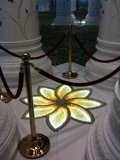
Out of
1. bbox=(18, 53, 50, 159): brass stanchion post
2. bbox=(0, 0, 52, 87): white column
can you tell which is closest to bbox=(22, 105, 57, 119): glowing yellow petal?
bbox=(18, 53, 50, 159): brass stanchion post

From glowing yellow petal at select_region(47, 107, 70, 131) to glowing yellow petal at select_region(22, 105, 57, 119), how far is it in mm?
97

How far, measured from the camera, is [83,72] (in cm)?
442

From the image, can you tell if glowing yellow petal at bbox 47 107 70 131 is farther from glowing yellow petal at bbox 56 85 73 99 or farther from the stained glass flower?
glowing yellow petal at bbox 56 85 73 99

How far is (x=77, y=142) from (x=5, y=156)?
0.87 metres

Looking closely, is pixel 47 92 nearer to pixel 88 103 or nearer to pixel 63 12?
pixel 88 103

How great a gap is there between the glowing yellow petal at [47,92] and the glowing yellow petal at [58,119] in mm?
406

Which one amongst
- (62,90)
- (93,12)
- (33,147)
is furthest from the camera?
(93,12)

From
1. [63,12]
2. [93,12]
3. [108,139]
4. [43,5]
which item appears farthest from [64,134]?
[43,5]

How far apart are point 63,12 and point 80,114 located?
393 inches

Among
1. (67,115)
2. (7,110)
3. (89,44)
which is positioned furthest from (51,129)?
(89,44)

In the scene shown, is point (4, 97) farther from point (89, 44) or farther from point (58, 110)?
point (89, 44)

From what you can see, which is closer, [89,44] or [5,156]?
[5,156]

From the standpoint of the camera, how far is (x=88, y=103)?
10.5ft

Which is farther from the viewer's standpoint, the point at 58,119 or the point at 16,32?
the point at 16,32
